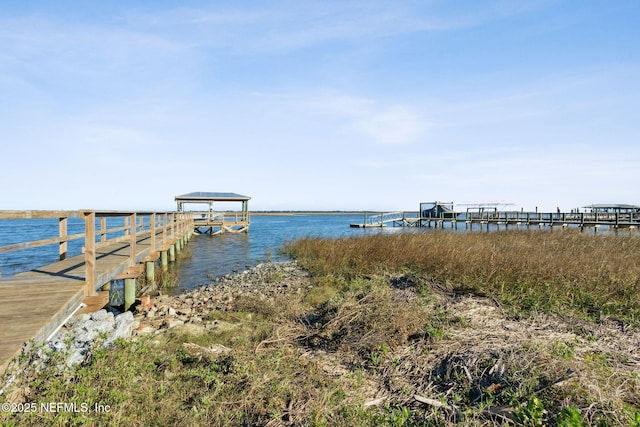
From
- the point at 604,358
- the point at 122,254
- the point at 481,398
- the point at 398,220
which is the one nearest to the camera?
the point at 481,398

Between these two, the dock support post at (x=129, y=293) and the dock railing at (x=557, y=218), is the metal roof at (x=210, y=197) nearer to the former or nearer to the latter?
the dock railing at (x=557, y=218)

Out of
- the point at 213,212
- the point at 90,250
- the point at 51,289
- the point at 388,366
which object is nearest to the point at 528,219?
the point at 213,212

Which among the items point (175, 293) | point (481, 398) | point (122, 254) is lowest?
point (175, 293)

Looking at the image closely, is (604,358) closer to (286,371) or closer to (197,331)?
(286,371)

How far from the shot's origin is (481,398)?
3549 mm

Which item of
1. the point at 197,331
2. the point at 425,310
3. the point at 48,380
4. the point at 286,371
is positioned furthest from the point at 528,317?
the point at 48,380

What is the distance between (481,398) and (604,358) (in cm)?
172

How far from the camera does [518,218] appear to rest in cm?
3575

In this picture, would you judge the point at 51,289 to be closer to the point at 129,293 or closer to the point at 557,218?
the point at 129,293

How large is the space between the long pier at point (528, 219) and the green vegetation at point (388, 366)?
964 inches

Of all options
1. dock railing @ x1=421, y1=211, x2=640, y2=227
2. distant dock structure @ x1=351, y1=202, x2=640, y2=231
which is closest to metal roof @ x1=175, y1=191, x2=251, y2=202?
distant dock structure @ x1=351, y1=202, x2=640, y2=231

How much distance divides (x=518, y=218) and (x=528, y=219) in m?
2.07

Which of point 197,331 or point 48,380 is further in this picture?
point 197,331

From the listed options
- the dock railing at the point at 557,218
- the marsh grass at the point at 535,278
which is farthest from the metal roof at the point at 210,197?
the marsh grass at the point at 535,278
